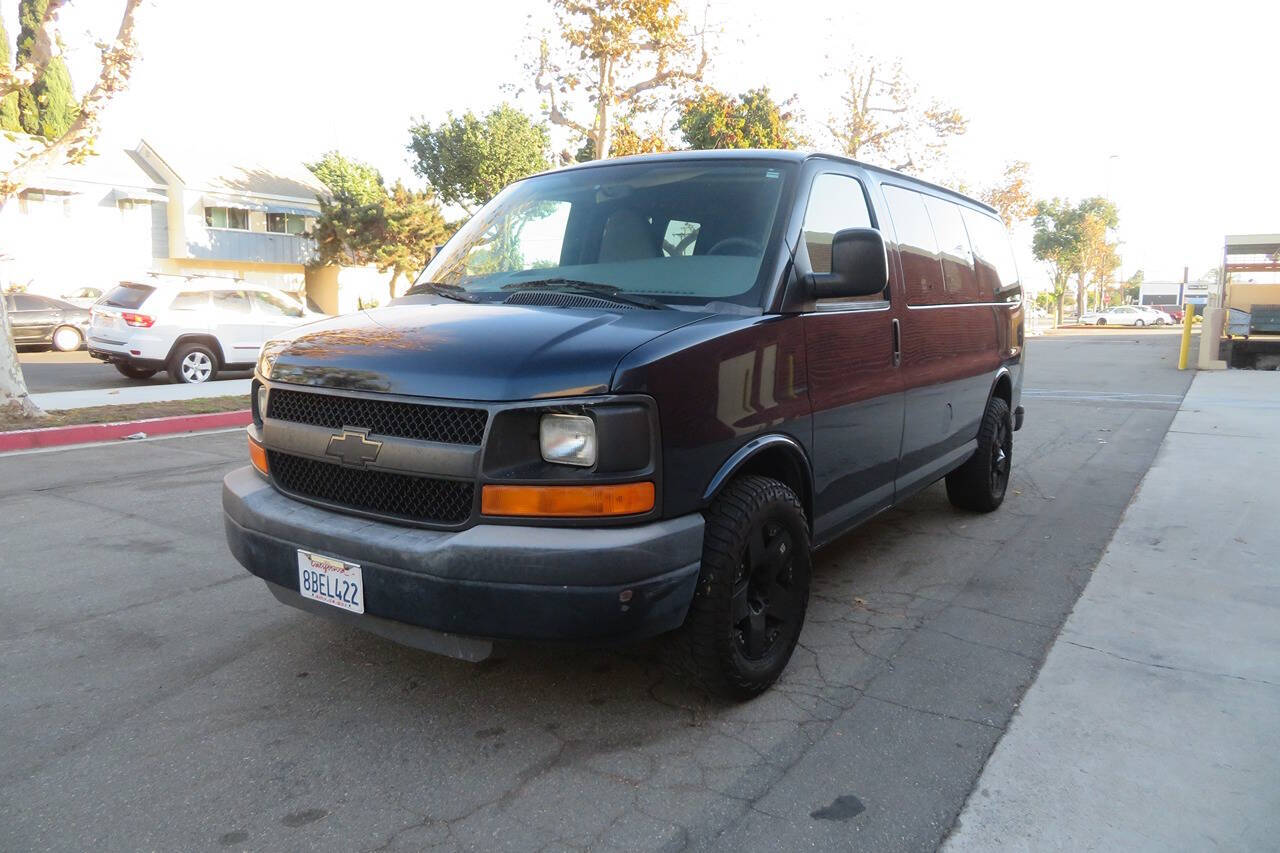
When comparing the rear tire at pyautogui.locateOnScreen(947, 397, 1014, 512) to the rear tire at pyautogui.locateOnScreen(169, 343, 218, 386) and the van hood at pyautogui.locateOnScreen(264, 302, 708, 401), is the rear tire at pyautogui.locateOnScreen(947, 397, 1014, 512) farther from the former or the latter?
the rear tire at pyautogui.locateOnScreen(169, 343, 218, 386)

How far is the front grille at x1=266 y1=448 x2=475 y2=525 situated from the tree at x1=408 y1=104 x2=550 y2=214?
134ft

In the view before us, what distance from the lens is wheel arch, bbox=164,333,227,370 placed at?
13.6m

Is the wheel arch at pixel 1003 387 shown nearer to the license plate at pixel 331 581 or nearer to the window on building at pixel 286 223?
the license plate at pixel 331 581

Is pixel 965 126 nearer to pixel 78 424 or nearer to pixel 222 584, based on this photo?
pixel 78 424

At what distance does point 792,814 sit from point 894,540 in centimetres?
314

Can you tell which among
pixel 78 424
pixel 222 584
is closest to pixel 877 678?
pixel 222 584

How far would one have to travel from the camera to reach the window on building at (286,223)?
38.6 meters

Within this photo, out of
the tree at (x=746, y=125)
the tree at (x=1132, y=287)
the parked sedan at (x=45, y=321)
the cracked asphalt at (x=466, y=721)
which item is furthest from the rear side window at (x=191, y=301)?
the tree at (x=1132, y=287)

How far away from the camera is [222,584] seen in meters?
4.45

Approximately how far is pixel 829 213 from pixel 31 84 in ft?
32.7

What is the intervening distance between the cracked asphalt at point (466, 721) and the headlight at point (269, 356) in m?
1.13

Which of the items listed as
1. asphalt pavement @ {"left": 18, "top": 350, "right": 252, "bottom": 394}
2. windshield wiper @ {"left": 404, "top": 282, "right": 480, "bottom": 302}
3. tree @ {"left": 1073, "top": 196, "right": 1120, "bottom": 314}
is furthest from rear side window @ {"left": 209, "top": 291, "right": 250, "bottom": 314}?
tree @ {"left": 1073, "top": 196, "right": 1120, "bottom": 314}

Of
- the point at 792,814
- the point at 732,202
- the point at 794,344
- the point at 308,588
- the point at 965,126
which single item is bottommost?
the point at 792,814

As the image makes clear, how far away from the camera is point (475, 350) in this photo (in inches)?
111
